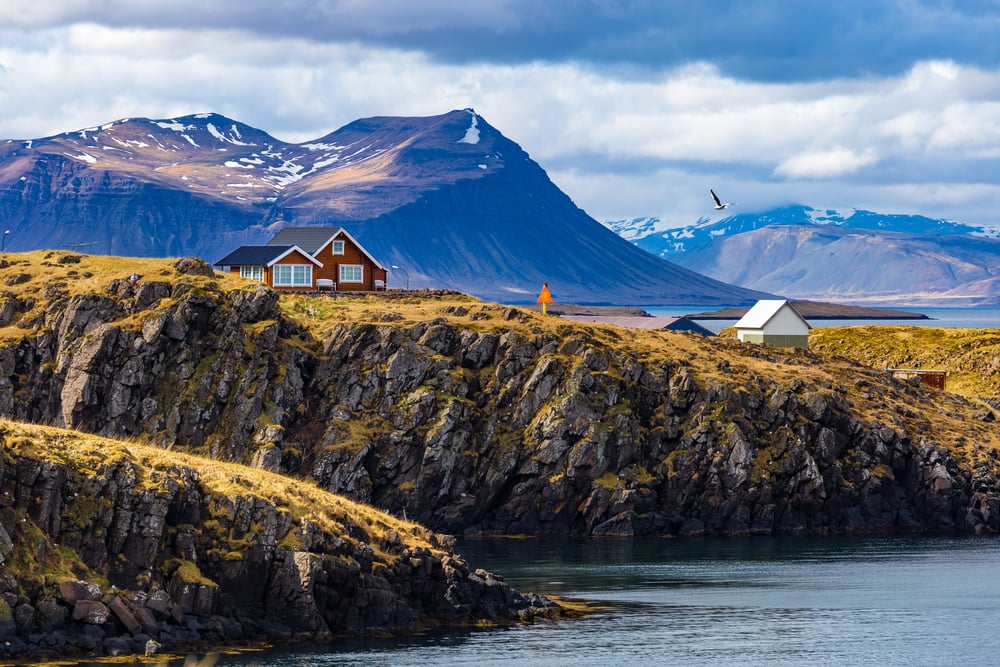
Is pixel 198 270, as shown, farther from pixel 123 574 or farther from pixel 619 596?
pixel 123 574

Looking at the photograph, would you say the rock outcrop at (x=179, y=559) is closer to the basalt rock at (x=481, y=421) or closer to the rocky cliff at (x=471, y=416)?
the basalt rock at (x=481, y=421)

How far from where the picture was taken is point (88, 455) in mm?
88875

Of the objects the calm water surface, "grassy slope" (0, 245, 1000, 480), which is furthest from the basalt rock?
the calm water surface

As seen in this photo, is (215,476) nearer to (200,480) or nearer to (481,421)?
(200,480)

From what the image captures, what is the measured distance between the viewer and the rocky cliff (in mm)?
153875

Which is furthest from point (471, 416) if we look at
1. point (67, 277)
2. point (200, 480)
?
point (200, 480)

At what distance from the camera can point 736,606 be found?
11069 cm

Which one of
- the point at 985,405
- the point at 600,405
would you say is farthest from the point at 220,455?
the point at 985,405

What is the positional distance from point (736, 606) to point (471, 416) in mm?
52316

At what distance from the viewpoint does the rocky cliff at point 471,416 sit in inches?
6058

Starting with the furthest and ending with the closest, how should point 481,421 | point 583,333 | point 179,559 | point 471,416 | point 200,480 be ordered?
point 583,333 < point 481,421 < point 471,416 < point 200,480 < point 179,559

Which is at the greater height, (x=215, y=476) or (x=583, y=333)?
(x=583, y=333)

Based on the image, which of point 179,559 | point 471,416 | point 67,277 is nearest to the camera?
point 179,559

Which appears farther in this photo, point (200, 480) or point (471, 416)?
point (471, 416)
